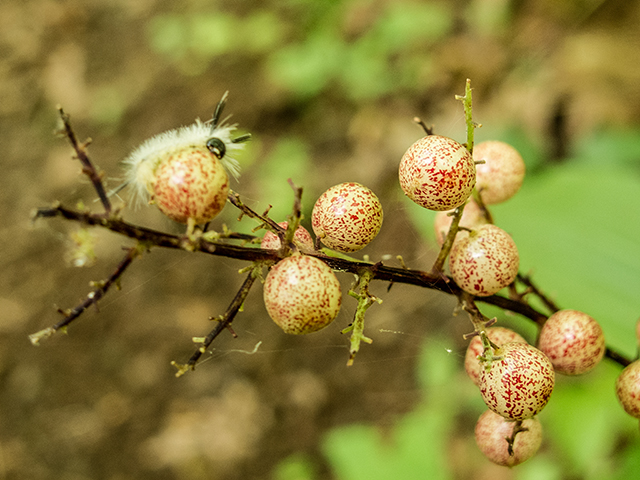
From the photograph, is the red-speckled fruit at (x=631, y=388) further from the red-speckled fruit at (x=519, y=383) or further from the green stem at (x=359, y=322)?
the green stem at (x=359, y=322)

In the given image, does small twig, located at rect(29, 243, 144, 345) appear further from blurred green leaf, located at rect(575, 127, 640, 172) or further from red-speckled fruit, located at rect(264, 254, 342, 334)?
blurred green leaf, located at rect(575, 127, 640, 172)

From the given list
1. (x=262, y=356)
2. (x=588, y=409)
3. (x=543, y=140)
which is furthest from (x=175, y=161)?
(x=543, y=140)

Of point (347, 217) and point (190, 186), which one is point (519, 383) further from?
point (190, 186)

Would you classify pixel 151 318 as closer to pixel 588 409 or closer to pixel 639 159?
pixel 588 409

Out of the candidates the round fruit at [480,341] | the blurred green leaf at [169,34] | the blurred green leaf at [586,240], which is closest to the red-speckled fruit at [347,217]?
the round fruit at [480,341]

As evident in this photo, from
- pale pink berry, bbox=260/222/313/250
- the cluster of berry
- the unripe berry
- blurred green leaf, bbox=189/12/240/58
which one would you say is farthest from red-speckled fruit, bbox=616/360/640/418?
blurred green leaf, bbox=189/12/240/58

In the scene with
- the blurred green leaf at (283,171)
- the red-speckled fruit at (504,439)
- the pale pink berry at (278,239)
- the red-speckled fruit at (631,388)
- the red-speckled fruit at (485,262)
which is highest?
the blurred green leaf at (283,171)
